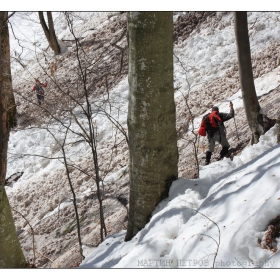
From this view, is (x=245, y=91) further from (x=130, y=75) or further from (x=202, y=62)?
(x=202, y=62)

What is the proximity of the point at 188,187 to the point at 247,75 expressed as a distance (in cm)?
264

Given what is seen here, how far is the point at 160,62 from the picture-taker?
344cm

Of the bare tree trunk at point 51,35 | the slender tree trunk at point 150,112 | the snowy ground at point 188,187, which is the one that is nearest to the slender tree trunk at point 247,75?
the snowy ground at point 188,187

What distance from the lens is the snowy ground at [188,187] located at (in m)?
2.89

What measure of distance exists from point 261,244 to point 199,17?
11.1 metres

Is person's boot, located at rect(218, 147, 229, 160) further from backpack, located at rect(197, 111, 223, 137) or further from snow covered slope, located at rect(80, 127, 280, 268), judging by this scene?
snow covered slope, located at rect(80, 127, 280, 268)

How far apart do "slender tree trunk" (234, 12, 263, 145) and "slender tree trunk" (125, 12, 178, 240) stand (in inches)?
90.7

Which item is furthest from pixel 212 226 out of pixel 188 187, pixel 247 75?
pixel 247 75

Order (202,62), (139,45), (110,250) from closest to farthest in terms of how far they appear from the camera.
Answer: (139,45) → (110,250) → (202,62)

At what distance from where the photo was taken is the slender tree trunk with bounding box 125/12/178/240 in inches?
133

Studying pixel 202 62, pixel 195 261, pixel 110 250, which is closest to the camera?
pixel 195 261

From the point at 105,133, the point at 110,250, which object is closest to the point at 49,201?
the point at 105,133

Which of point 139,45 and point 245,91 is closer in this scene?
point 139,45

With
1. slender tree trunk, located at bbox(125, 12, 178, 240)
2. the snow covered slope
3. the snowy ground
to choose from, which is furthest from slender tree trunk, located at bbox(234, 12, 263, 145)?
slender tree trunk, located at bbox(125, 12, 178, 240)
